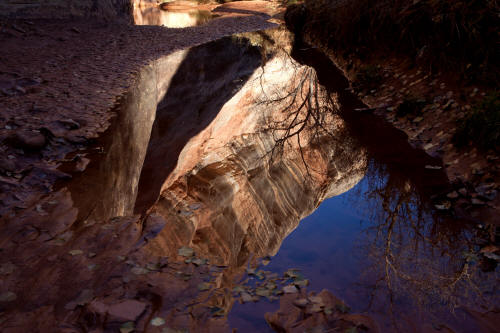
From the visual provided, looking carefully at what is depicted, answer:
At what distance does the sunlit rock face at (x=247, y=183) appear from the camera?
255 centimetres

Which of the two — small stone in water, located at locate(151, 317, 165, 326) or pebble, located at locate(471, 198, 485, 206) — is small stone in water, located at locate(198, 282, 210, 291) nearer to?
small stone in water, located at locate(151, 317, 165, 326)

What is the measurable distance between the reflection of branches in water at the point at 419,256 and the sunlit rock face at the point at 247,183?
54 cm

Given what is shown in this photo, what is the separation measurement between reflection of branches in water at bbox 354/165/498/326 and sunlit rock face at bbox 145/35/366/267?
0.54 meters

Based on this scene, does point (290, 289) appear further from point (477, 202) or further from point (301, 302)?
point (477, 202)

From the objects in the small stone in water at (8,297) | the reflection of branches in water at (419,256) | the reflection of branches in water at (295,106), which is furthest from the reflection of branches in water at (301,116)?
the small stone in water at (8,297)

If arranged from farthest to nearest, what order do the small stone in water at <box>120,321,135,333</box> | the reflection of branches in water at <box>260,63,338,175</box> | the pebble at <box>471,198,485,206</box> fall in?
1. the reflection of branches in water at <box>260,63,338,175</box>
2. the pebble at <box>471,198,485,206</box>
3. the small stone in water at <box>120,321,135,333</box>

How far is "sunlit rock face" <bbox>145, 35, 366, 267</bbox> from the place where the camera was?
2553 millimetres

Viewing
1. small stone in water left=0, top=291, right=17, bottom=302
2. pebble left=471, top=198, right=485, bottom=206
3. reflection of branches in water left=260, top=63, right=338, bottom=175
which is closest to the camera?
small stone in water left=0, top=291, right=17, bottom=302

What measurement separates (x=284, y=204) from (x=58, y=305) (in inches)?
68.1

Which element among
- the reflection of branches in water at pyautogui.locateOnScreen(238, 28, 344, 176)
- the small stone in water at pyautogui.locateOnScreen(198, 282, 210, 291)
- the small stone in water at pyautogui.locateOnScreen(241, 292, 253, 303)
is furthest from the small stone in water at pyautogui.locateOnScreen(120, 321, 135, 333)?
the reflection of branches in water at pyautogui.locateOnScreen(238, 28, 344, 176)

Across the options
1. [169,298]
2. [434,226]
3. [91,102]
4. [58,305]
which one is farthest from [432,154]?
[91,102]

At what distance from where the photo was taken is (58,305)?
1.88 metres

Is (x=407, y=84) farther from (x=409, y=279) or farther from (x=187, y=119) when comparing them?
(x=409, y=279)

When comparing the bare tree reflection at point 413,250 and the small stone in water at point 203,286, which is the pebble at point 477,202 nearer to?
the bare tree reflection at point 413,250
